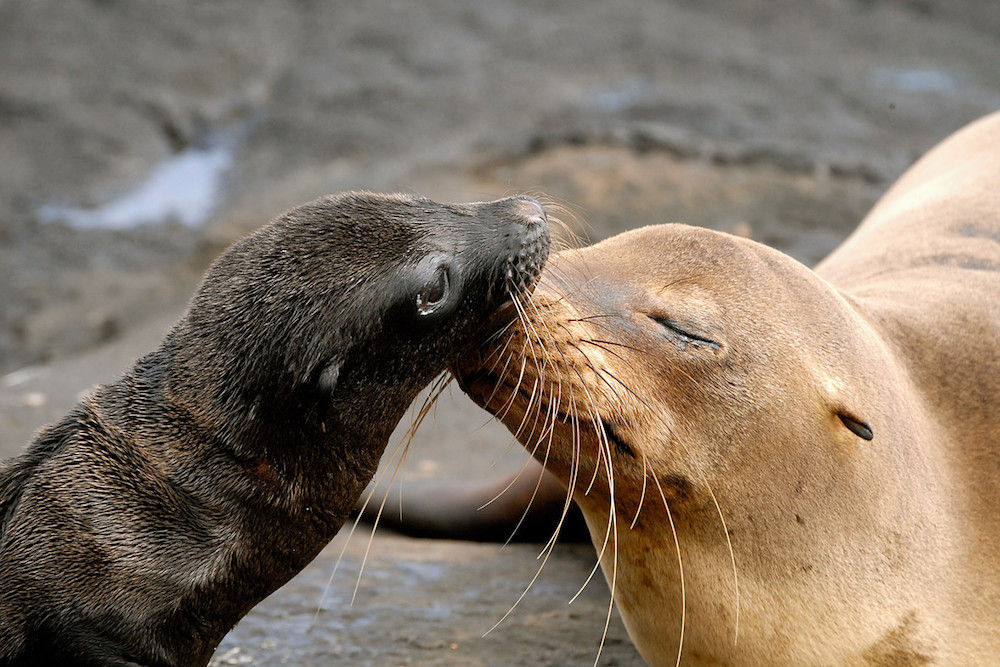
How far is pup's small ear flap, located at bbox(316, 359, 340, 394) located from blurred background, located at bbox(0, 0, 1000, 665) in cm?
274

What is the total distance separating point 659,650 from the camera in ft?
11.3

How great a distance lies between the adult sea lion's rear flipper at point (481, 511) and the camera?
4.76 meters

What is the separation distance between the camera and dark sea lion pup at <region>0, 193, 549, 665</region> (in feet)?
10.5

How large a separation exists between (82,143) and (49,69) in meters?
0.90

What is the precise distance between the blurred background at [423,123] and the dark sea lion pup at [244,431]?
2.58 m

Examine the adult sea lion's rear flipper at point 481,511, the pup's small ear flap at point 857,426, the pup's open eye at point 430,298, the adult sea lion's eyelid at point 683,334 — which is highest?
the pup's open eye at point 430,298

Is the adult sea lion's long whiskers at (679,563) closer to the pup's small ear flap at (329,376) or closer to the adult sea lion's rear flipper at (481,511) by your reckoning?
the pup's small ear flap at (329,376)

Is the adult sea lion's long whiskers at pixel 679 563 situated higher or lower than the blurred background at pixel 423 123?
lower

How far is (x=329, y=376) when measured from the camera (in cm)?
319

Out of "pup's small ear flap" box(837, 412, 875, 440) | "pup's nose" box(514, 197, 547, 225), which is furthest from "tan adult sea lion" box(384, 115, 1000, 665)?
"pup's nose" box(514, 197, 547, 225)

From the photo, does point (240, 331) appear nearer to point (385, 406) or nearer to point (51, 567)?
point (385, 406)

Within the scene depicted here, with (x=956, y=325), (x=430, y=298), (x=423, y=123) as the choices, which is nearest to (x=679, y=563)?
(x=430, y=298)

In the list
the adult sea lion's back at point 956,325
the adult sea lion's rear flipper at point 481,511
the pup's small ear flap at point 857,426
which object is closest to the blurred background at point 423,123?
the adult sea lion's rear flipper at point 481,511

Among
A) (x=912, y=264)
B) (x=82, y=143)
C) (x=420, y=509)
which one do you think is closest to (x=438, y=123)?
(x=82, y=143)
